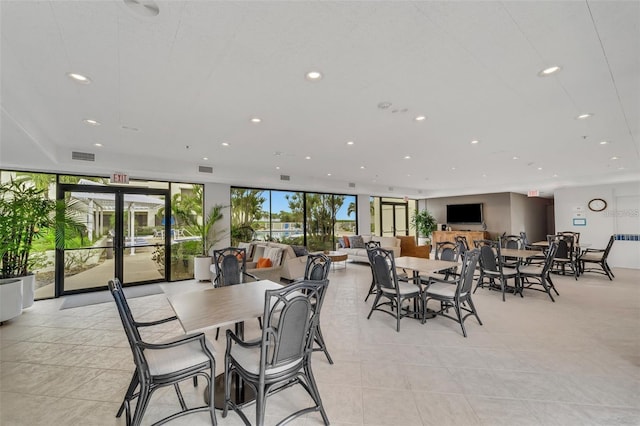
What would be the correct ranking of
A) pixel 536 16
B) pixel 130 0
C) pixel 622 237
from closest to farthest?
pixel 130 0, pixel 536 16, pixel 622 237

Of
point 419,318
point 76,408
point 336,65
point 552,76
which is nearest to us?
point 76,408

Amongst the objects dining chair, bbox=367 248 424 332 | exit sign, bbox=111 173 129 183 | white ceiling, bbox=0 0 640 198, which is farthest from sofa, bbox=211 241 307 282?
exit sign, bbox=111 173 129 183

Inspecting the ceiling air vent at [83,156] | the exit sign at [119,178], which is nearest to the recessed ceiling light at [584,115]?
the exit sign at [119,178]

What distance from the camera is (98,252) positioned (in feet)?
19.5

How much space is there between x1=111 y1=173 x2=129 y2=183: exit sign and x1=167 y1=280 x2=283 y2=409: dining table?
4190 mm

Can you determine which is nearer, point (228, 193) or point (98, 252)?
point (98, 252)

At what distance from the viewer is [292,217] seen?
9.23 m

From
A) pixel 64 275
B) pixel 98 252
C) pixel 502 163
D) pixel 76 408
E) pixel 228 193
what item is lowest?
pixel 76 408

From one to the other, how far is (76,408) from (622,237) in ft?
41.4

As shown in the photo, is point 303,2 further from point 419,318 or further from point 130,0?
point 419,318

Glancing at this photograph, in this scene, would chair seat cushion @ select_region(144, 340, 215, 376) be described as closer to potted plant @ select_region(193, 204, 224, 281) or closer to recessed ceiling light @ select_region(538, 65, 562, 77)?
recessed ceiling light @ select_region(538, 65, 562, 77)


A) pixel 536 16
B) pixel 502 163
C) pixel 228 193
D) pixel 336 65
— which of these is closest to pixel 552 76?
pixel 536 16

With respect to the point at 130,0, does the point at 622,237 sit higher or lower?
lower

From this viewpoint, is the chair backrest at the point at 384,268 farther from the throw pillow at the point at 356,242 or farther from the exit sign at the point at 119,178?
the throw pillow at the point at 356,242
